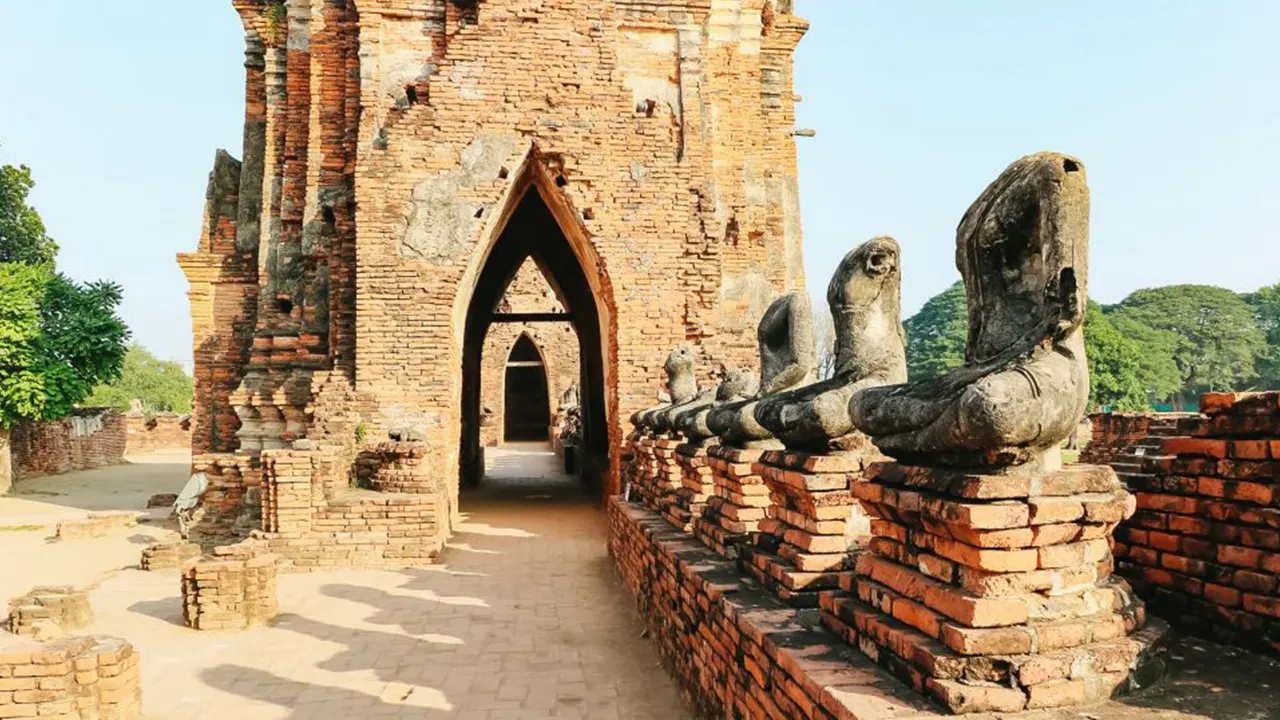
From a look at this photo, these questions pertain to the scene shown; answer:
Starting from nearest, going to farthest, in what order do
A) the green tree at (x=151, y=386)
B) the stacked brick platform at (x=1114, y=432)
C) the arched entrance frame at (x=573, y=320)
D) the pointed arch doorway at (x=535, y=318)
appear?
the stacked brick platform at (x=1114, y=432) < the arched entrance frame at (x=573, y=320) < the pointed arch doorway at (x=535, y=318) < the green tree at (x=151, y=386)

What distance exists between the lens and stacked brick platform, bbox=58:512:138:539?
429 inches

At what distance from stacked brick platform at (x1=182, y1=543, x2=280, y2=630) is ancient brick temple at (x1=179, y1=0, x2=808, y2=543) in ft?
7.05

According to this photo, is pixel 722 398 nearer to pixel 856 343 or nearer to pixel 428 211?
pixel 856 343

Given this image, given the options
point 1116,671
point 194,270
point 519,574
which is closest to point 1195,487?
point 1116,671

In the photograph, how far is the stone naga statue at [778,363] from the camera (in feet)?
14.2

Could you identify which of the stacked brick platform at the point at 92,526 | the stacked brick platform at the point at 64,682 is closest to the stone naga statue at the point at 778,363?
the stacked brick platform at the point at 64,682

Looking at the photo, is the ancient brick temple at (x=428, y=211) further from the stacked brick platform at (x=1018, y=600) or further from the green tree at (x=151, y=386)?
the green tree at (x=151, y=386)

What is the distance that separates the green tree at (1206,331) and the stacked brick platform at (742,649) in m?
46.4

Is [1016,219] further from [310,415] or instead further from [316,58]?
[316,58]

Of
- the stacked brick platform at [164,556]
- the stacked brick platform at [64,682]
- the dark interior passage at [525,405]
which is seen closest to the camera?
the stacked brick platform at [64,682]

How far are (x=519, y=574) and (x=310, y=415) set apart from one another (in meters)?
3.43

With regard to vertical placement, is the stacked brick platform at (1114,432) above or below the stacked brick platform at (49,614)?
above

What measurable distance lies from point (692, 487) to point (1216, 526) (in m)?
3.17

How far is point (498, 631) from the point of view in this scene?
19.9ft
